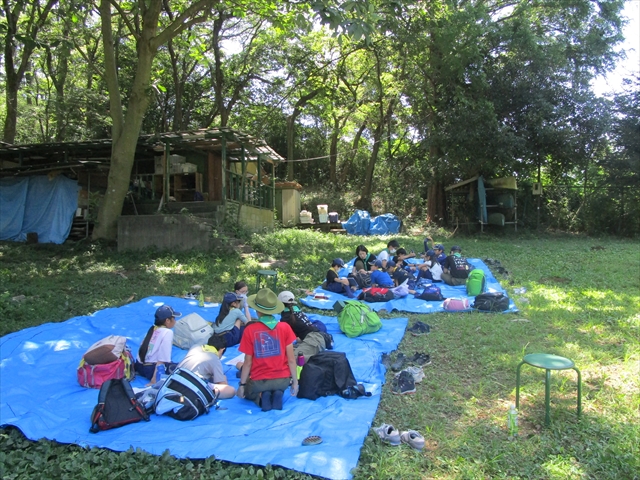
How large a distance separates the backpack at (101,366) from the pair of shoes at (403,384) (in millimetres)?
2663

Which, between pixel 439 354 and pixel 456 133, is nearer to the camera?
pixel 439 354

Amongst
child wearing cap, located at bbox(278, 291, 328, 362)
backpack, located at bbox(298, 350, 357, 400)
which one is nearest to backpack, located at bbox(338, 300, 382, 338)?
child wearing cap, located at bbox(278, 291, 328, 362)

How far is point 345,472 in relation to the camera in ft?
9.75

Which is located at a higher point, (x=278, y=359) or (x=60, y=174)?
(x=60, y=174)

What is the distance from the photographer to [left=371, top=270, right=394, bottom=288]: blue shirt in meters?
8.81

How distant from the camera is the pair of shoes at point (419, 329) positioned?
6.27m

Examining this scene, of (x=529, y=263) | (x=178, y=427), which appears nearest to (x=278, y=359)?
(x=178, y=427)

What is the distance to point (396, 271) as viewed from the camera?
9086mm

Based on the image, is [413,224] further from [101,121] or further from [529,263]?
[101,121]

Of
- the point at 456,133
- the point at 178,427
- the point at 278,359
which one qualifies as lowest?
the point at 178,427

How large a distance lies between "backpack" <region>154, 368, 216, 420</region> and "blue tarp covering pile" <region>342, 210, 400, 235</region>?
16.3 meters

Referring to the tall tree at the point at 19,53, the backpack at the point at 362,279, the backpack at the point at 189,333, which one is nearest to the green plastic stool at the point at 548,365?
the backpack at the point at 189,333

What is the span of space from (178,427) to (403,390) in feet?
6.67

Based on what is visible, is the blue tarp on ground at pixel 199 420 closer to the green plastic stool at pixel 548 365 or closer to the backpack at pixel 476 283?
the green plastic stool at pixel 548 365
